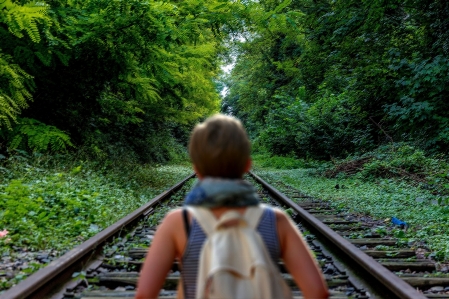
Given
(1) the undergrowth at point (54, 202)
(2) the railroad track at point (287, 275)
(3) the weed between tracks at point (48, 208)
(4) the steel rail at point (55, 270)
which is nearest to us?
(4) the steel rail at point (55, 270)

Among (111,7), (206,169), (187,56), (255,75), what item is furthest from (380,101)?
(255,75)

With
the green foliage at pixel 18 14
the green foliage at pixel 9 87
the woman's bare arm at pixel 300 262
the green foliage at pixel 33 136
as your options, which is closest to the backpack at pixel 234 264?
the woman's bare arm at pixel 300 262

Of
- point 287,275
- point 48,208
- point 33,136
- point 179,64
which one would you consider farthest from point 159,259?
point 179,64

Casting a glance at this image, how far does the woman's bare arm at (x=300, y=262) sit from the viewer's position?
1503 millimetres

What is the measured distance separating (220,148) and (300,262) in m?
0.47

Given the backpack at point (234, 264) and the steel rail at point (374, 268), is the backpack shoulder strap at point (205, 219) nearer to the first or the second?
the backpack at point (234, 264)

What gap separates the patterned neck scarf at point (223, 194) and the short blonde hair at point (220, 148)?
39mm

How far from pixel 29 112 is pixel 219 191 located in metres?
11.1

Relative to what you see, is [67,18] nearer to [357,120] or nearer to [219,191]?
[219,191]

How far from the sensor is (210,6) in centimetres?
972

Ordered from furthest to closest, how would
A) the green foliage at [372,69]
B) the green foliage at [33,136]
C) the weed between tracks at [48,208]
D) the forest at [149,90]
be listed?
1. the green foliage at [372,69]
2. the green foliage at [33,136]
3. the forest at [149,90]
4. the weed between tracks at [48,208]

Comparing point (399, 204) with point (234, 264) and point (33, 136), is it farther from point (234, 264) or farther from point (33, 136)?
point (234, 264)

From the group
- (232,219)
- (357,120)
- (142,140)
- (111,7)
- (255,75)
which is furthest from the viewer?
(255,75)

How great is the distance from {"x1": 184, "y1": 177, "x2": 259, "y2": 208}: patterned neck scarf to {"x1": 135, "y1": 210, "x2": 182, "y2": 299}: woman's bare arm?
0.43 feet
